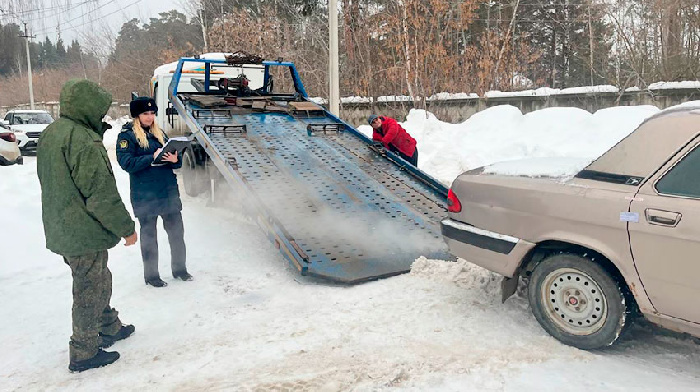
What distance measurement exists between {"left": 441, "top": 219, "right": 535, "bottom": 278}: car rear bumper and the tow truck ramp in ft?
3.13

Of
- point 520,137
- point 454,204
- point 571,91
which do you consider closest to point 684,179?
point 454,204

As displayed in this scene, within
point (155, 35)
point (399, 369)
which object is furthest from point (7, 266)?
point (155, 35)

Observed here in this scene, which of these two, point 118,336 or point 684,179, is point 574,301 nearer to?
point 684,179

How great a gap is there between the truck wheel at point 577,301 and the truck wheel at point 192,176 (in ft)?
21.2

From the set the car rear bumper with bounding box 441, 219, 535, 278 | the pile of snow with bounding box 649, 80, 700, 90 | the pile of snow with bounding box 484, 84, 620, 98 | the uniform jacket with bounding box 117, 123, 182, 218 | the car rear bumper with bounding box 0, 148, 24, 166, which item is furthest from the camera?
the pile of snow with bounding box 484, 84, 620, 98

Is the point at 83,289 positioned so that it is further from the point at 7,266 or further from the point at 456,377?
the point at 7,266

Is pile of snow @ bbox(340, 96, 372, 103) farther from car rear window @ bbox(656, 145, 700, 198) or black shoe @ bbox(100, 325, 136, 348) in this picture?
car rear window @ bbox(656, 145, 700, 198)

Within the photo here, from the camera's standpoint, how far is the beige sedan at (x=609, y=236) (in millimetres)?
2783

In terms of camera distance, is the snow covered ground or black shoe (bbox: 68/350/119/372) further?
black shoe (bbox: 68/350/119/372)

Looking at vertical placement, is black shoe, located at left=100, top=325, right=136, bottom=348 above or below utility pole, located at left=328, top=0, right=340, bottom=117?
below

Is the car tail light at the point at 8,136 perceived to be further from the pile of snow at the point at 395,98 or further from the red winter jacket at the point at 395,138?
the pile of snow at the point at 395,98

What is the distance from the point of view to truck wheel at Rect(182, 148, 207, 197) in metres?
8.65

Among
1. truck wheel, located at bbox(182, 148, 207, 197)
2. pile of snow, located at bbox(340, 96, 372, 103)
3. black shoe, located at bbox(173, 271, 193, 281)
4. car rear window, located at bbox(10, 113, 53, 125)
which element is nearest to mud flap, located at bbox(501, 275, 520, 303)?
black shoe, located at bbox(173, 271, 193, 281)

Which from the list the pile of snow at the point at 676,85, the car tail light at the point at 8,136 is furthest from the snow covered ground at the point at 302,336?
the pile of snow at the point at 676,85
